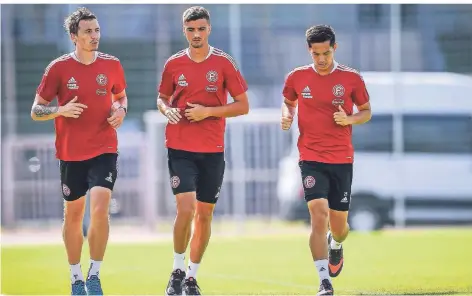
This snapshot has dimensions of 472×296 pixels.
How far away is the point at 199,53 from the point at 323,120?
37.8 inches

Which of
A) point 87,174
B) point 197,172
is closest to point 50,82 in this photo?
point 87,174

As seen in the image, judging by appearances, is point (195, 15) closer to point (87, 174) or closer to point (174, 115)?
point (174, 115)

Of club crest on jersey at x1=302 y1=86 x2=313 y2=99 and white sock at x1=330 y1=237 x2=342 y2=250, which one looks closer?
club crest on jersey at x1=302 y1=86 x2=313 y2=99

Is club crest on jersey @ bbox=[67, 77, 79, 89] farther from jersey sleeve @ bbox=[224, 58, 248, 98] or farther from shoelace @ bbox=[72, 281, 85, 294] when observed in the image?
shoelace @ bbox=[72, 281, 85, 294]

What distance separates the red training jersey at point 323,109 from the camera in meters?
8.26

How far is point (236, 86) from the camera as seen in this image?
8.23 meters

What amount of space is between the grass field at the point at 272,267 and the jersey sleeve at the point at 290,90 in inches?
59.1

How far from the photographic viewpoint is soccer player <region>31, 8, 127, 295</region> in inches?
314

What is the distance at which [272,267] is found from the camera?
37.7 feet

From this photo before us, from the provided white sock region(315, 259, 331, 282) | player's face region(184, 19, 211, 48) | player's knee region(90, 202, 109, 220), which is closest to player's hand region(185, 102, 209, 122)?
player's face region(184, 19, 211, 48)

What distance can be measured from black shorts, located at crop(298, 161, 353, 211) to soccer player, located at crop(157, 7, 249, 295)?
59 cm

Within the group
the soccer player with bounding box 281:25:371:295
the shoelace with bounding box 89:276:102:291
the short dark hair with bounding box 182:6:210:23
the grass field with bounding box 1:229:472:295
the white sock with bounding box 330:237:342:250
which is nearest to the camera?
the shoelace with bounding box 89:276:102:291

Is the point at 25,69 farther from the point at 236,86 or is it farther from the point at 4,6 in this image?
the point at 236,86

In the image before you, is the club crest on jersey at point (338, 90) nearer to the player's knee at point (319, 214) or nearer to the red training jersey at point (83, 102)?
the player's knee at point (319, 214)
